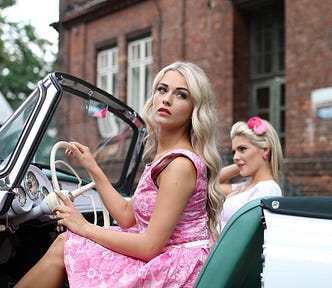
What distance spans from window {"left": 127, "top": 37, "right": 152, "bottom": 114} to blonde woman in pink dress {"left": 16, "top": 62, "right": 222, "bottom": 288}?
1059 cm

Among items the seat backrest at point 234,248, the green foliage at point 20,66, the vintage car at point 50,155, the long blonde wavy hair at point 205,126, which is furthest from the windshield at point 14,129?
the green foliage at point 20,66

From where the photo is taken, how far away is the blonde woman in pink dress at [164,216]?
2377 millimetres

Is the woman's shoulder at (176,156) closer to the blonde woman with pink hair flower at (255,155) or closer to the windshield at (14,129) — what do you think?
the windshield at (14,129)

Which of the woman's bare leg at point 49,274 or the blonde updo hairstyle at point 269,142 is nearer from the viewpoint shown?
the woman's bare leg at point 49,274

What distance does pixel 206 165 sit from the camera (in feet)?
8.51

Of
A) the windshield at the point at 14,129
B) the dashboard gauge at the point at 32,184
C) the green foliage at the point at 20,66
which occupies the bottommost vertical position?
the dashboard gauge at the point at 32,184

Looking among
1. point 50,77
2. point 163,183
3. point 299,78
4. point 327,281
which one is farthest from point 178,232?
point 299,78

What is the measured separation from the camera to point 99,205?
11.9 feet

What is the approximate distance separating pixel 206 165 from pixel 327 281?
89 cm

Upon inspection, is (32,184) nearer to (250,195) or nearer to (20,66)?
(250,195)

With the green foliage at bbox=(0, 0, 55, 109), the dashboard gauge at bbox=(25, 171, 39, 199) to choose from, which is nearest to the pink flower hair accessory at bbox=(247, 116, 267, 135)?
the dashboard gauge at bbox=(25, 171, 39, 199)

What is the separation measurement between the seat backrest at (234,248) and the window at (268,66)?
8645mm

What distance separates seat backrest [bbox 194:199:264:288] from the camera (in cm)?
209

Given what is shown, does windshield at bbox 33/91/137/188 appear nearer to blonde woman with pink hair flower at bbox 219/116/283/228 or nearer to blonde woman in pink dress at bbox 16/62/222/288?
blonde woman with pink hair flower at bbox 219/116/283/228
